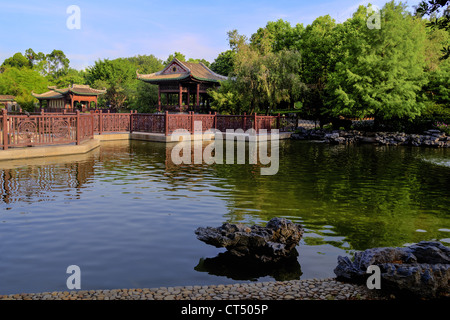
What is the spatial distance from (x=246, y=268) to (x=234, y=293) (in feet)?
4.41

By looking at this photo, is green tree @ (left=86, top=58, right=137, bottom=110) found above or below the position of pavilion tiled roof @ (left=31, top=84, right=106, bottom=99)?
above

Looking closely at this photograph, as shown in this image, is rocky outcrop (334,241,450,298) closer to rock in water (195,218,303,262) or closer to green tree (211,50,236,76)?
rock in water (195,218,303,262)

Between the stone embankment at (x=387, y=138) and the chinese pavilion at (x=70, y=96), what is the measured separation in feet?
102

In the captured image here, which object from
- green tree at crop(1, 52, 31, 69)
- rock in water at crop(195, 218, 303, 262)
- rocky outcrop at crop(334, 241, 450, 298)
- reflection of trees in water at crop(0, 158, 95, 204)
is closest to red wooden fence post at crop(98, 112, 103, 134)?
reflection of trees in water at crop(0, 158, 95, 204)

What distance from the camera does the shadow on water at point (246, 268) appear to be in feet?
17.5

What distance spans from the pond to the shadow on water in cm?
3

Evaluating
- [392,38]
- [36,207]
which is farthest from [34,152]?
→ [392,38]

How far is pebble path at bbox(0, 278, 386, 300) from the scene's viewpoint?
A: 4161 mm

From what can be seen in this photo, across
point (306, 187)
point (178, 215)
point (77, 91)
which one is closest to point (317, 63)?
point (306, 187)

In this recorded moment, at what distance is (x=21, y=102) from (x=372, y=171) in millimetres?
56239

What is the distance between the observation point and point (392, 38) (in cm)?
2966

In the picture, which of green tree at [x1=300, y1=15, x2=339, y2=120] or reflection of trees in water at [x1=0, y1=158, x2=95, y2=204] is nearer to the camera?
reflection of trees in water at [x1=0, y1=158, x2=95, y2=204]

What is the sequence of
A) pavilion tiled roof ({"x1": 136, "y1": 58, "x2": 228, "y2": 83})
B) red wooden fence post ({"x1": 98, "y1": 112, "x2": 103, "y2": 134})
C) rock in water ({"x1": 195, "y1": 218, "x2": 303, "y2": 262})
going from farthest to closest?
pavilion tiled roof ({"x1": 136, "y1": 58, "x2": 228, "y2": 83}) < red wooden fence post ({"x1": 98, "y1": 112, "x2": 103, "y2": 134}) < rock in water ({"x1": 195, "y1": 218, "x2": 303, "y2": 262})

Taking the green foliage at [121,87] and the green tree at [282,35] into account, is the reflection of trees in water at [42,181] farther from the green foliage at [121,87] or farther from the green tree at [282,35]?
the green foliage at [121,87]
